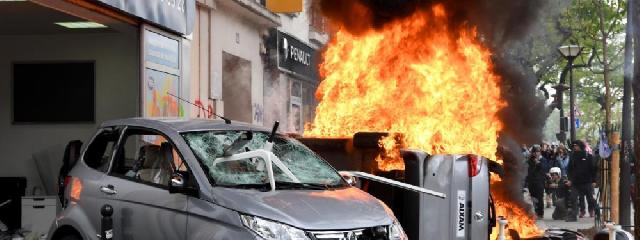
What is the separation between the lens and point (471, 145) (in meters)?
11.4

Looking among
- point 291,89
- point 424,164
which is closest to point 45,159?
point 424,164

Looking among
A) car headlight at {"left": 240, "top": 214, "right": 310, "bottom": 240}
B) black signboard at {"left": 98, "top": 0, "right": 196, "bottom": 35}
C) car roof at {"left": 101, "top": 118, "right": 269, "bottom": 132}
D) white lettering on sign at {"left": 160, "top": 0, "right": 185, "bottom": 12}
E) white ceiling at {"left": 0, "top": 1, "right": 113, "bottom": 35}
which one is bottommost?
car headlight at {"left": 240, "top": 214, "right": 310, "bottom": 240}

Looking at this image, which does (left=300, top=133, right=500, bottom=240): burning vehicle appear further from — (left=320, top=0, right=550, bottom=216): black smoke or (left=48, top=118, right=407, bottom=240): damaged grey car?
(left=320, top=0, right=550, bottom=216): black smoke

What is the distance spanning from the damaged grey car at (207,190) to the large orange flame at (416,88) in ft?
16.3

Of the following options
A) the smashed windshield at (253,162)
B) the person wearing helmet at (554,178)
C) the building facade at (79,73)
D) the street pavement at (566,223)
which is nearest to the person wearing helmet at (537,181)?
the person wearing helmet at (554,178)

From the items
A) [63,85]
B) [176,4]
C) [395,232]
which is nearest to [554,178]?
[176,4]

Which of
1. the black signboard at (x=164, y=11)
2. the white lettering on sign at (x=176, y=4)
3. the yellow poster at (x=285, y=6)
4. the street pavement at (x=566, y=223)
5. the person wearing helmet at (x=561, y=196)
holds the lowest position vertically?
the street pavement at (x=566, y=223)

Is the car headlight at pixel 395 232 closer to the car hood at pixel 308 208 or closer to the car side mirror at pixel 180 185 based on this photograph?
the car hood at pixel 308 208

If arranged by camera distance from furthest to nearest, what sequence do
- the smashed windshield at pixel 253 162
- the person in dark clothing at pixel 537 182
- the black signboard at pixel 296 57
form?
1. the black signboard at pixel 296 57
2. the person in dark clothing at pixel 537 182
3. the smashed windshield at pixel 253 162

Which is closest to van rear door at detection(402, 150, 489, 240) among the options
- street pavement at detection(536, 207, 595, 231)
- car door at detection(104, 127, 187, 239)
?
car door at detection(104, 127, 187, 239)

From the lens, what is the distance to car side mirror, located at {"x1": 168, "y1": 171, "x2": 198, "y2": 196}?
5.59 meters

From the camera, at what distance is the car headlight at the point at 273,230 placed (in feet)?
17.3

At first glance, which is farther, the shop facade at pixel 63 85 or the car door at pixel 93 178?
the shop facade at pixel 63 85

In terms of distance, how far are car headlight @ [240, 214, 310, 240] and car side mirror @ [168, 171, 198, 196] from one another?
537 mm
